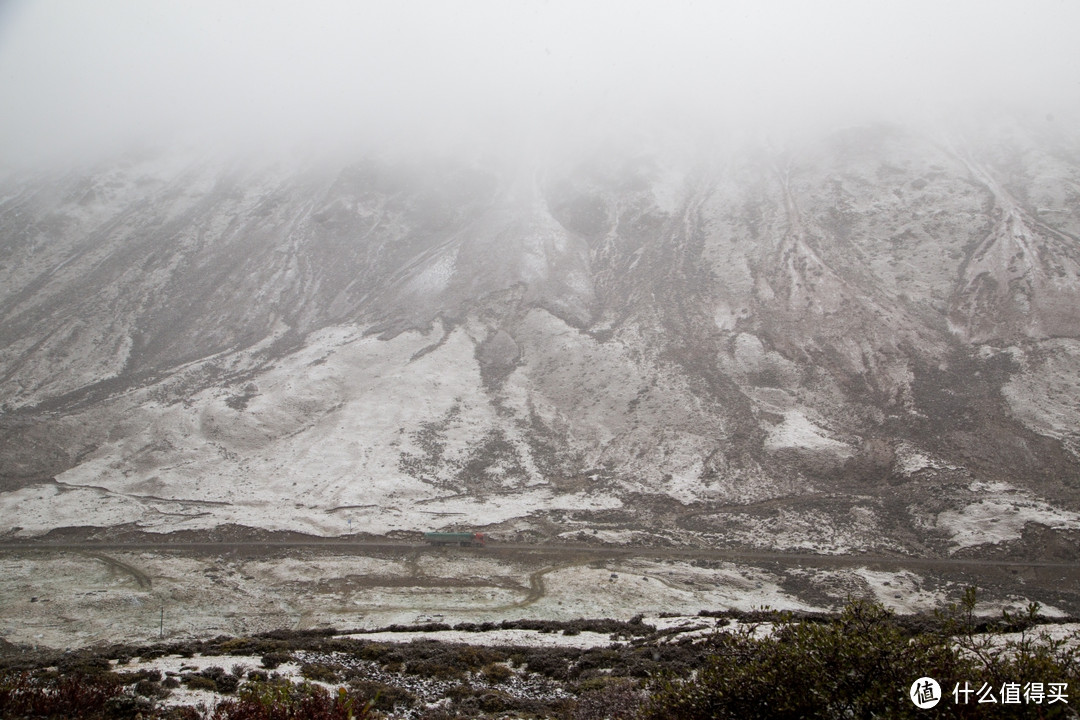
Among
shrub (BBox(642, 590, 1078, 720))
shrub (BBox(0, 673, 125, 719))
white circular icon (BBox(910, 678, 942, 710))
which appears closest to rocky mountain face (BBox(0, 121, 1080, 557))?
shrub (BBox(0, 673, 125, 719))

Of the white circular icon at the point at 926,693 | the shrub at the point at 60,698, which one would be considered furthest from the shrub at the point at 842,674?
the shrub at the point at 60,698

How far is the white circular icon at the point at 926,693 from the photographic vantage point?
29.2 feet

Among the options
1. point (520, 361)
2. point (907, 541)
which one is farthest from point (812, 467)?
point (520, 361)

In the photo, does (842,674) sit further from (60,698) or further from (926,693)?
(60,698)

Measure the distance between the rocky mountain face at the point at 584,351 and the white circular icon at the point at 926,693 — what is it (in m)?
34.1

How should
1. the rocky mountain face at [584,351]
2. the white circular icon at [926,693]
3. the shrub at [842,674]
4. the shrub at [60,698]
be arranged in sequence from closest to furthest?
1. the white circular icon at [926,693]
2. the shrub at [842,674]
3. the shrub at [60,698]
4. the rocky mountain face at [584,351]

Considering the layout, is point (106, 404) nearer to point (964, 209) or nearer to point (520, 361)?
point (520, 361)

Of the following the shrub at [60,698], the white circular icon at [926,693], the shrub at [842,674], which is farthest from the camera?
the shrub at [60,698]

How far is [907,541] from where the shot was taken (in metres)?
40.1

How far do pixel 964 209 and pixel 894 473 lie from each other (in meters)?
45.6

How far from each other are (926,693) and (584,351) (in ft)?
194

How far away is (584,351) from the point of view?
67938 millimetres

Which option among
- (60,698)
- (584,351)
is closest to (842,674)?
(60,698)

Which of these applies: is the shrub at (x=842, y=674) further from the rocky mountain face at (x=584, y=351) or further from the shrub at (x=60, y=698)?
the rocky mountain face at (x=584, y=351)
